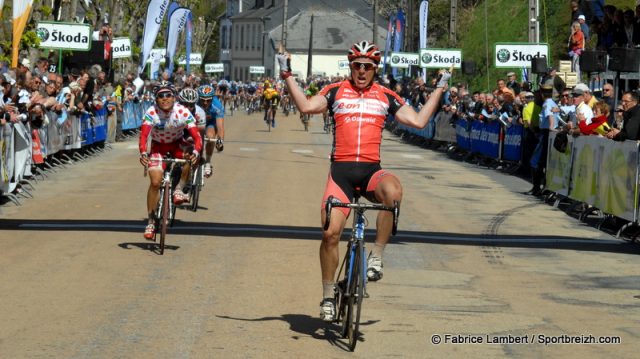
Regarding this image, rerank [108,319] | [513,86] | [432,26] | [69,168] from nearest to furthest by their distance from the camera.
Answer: [108,319] → [69,168] → [513,86] → [432,26]

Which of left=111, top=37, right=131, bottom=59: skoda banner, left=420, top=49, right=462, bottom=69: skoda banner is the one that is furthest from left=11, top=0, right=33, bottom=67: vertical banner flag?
left=420, top=49, right=462, bottom=69: skoda banner

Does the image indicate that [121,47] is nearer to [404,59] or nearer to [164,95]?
[404,59]

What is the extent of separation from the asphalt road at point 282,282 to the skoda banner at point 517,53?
542 inches

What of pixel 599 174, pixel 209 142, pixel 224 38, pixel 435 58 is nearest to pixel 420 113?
pixel 599 174

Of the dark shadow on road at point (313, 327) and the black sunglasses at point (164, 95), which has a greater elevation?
the black sunglasses at point (164, 95)

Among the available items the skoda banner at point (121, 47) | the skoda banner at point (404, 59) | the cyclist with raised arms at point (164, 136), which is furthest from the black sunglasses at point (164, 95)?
the skoda banner at point (404, 59)

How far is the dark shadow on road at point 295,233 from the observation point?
16.6 meters

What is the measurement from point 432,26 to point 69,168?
7414cm

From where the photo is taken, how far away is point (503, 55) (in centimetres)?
3762

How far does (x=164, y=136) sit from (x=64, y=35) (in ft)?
67.2

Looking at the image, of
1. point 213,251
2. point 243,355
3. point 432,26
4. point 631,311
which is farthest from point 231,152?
point 432,26

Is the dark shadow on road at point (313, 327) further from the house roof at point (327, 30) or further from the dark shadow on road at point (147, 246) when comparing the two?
the house roof at point (327, 30)

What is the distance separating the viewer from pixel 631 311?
11516 millimetres

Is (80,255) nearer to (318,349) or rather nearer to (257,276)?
(257,276)
